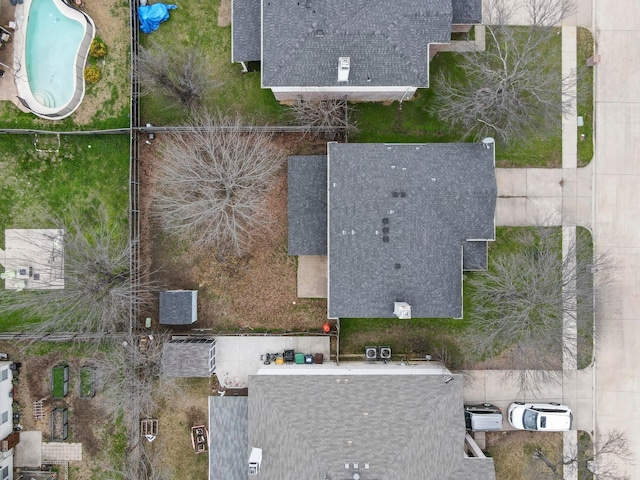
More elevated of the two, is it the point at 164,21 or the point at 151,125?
the point at 164,21

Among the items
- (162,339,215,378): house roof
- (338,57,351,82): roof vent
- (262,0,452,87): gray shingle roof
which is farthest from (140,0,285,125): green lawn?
(162,339,215,378): house roof

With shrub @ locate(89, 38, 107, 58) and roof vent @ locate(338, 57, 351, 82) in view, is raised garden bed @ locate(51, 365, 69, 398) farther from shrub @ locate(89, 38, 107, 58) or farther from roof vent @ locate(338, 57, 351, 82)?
roof vent @ locate(338, 57, 351, 82)

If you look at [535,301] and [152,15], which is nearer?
[535,301]

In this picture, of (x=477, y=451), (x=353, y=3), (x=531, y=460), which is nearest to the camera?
(x=353, y=3)

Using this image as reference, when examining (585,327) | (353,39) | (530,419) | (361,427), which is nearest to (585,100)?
(585,327)

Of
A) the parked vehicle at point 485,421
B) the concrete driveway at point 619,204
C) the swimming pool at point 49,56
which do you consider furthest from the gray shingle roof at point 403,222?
the swimming pool at point 49,56

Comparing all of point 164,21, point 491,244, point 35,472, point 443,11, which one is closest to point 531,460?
point 491,244

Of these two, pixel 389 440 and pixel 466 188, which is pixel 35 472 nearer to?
pixel 389 440

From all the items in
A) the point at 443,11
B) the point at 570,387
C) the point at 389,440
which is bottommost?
the point at 389,440

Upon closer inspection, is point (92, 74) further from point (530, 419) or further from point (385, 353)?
point (530, 419)
